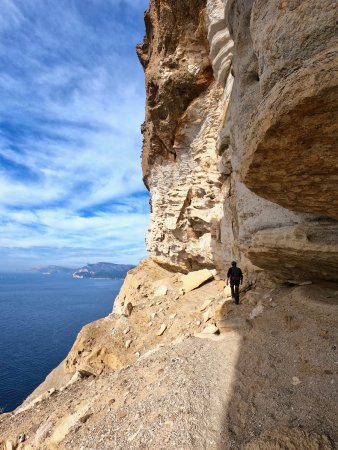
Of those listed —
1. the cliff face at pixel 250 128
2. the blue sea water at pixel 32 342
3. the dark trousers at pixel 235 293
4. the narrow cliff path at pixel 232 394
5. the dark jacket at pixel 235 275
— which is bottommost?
the blue sea water at pixel 32 342

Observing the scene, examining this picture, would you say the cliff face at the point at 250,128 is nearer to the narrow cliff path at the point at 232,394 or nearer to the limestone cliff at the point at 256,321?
the limestone cliff at the point at 256,321

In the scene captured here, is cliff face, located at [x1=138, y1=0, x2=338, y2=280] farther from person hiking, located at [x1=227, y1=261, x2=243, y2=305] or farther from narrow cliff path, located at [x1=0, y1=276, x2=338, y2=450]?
narrow cliff path, located at [x1=0, y1=276, x2=338, y2=450]

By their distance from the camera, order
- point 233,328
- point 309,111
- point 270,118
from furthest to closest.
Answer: point 233,328
point 270,118
point 309,111

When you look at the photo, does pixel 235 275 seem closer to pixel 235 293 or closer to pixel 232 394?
pixel 235 293

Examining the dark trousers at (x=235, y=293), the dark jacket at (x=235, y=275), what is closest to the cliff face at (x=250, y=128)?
the dark jacket at (x=235, y=275)

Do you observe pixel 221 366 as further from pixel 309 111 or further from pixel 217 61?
pixel 217 61

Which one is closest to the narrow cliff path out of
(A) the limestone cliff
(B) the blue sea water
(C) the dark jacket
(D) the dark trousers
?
(A) the limestone cliff

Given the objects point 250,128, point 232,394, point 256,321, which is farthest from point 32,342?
point 250,128

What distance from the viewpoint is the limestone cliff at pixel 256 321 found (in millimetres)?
4270

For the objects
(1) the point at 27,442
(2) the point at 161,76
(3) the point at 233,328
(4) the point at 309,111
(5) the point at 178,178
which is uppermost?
(2) the point at 161,76

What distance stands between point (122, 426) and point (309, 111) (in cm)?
681

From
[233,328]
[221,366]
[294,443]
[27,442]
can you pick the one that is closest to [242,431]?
[294,443]

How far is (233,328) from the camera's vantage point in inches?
320

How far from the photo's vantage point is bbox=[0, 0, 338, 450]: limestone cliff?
168 inches
